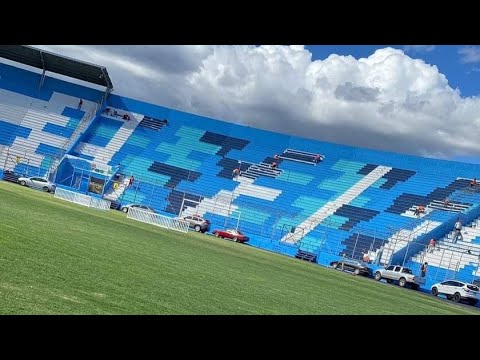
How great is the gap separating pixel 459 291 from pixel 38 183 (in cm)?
2734

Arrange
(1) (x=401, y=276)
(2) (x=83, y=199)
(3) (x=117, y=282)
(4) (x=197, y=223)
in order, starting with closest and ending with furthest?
(3) (x=117, y=282)
(1) (x=401, y=276)
(2) (x=83, y=199)
(4) (x=197, y=223)

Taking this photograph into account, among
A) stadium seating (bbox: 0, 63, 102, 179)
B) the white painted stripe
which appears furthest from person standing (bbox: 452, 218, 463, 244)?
stadium seating (bbox: 0, 63, 102, 179)

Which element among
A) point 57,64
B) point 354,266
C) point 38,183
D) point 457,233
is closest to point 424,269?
point 354,266

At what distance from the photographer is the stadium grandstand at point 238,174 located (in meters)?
35.4

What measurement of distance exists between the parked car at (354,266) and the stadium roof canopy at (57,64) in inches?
953

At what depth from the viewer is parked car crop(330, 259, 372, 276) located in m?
31.6

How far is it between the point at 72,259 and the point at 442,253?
27.5 metres

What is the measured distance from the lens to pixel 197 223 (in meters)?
37.5

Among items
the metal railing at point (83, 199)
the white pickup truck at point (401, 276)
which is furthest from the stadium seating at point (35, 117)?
the white pickup truck at point (401, 276)

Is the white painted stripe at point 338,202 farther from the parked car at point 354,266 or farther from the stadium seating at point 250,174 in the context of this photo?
the parked car at point 354,266

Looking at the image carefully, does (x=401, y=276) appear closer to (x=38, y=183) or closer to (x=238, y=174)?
(x=238, y=174)
